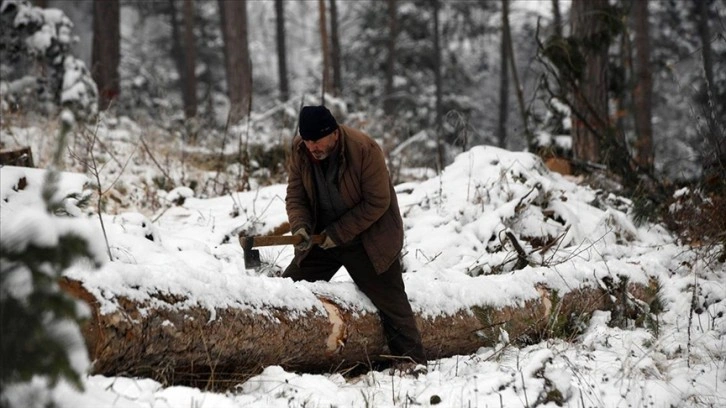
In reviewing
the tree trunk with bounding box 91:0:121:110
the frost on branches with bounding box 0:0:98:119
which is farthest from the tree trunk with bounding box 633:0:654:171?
the frost on branches with bounding box 0:0:98:119

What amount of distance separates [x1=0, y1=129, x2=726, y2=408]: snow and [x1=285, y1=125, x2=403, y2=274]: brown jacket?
14.8 inches

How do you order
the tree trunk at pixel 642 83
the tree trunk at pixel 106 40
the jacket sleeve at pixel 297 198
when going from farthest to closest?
the tree trunk at pixel 642 83 < the tree trunk at pixel 106 40 < the jacket sleeve at pixel 297 198

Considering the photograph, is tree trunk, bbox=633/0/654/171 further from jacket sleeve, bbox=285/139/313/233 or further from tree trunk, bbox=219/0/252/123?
jacket sleeve, bbox=285/139/313/233

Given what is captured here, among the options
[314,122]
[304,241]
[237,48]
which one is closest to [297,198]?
[304,241]

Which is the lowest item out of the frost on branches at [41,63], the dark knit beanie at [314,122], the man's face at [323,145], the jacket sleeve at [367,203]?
the jacket sleeve at [367,203]

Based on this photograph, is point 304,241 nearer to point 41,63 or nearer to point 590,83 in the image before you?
point 590,83

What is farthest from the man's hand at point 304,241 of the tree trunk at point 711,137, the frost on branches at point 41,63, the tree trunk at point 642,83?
the tree trunk at point 642,83

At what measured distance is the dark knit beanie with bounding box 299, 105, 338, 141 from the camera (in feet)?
13.2

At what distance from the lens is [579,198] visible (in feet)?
25.2

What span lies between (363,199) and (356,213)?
0.46ft

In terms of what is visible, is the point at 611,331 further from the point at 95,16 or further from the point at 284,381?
the point at 95,16

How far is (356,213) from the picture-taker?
4.25 meters

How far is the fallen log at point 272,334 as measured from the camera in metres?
3.04

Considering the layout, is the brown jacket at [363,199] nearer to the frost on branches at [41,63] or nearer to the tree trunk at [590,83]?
the tree trunk at [590,83]
